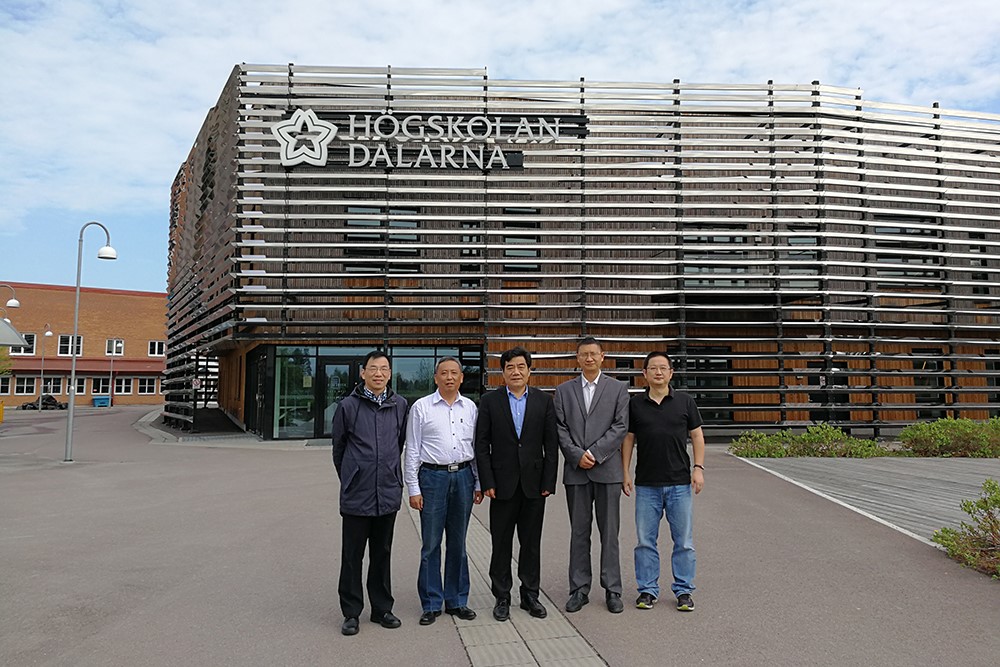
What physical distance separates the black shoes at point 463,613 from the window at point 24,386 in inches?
2559

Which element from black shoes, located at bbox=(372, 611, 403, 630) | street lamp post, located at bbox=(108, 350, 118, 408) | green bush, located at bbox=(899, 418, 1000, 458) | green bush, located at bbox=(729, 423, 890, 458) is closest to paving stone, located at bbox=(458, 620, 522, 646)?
black shoes, located at bbox=(372, 611, 403, 630)

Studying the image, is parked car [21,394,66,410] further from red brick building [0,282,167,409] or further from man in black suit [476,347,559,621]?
man in black suit [476,347,559,621]

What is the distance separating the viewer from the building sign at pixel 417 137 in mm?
19047

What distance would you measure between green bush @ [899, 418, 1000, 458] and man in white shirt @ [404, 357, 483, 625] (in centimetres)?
1285

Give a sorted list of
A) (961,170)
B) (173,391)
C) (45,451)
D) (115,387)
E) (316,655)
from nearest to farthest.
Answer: (316,655), (45,451), (961,170), (173,391), (115,387)

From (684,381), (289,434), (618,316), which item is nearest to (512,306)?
(618,316)

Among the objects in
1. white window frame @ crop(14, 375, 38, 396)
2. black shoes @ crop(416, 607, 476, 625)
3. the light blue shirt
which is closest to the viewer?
black shoes @ crop(416, 607, 476, 625)

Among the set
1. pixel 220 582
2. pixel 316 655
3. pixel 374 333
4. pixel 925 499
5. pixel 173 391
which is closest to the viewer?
pixel 316 655

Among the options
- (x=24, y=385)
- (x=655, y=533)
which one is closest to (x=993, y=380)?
(x=655, y=533)

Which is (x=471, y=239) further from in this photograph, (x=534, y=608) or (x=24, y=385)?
(x=24, y=385)

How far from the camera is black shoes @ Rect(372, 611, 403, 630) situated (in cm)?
477

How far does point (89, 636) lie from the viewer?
15.1 ft

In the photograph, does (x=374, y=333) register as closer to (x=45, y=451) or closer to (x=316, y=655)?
(x=45, y=451)

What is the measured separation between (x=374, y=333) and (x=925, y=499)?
43.9 ft
